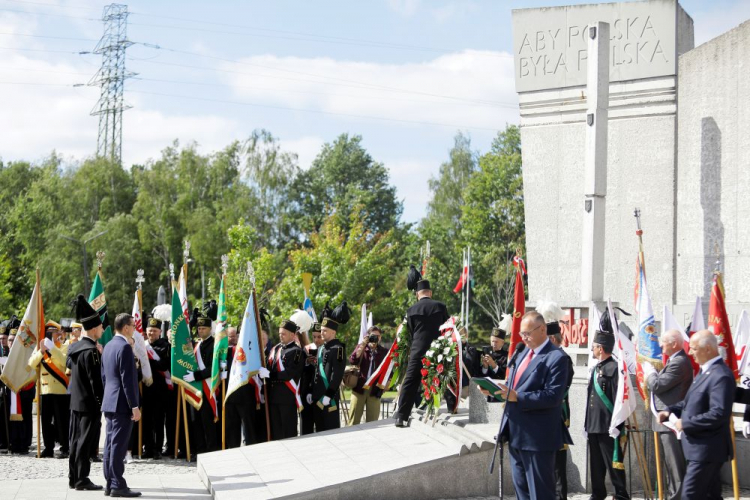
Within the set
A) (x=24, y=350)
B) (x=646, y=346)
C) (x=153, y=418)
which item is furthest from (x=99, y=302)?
(x=646, y=346)

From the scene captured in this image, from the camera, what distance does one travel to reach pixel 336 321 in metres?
12.6

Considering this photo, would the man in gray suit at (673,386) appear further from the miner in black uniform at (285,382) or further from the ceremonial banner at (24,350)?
the ceremonial banner at (24,350)

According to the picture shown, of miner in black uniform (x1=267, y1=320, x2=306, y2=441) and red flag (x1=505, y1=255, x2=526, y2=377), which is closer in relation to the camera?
red flag (x1=505, y1=255, x2=526, y2=377)

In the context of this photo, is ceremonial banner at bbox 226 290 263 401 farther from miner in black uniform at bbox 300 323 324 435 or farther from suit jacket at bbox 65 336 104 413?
suit jacket at bbox 65 336 104 413

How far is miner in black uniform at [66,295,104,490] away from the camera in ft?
32.9

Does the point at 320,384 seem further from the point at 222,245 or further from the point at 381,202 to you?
the point at 381,202

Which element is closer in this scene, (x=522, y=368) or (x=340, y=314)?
(x=522, y=368)

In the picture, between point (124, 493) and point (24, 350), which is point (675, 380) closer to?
point (124, 493)

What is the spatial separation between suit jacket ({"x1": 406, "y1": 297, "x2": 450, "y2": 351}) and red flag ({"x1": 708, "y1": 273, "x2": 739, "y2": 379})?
10.3ft

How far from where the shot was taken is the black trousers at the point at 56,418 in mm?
13242

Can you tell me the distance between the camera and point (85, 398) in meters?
10.2

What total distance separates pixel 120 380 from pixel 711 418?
5.86m

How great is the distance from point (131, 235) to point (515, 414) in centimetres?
4600

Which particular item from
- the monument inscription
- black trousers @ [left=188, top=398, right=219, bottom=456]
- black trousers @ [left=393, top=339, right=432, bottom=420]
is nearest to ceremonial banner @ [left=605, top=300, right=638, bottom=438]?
black trousers @ [left=393, top=339, right=432, bottom=420]
